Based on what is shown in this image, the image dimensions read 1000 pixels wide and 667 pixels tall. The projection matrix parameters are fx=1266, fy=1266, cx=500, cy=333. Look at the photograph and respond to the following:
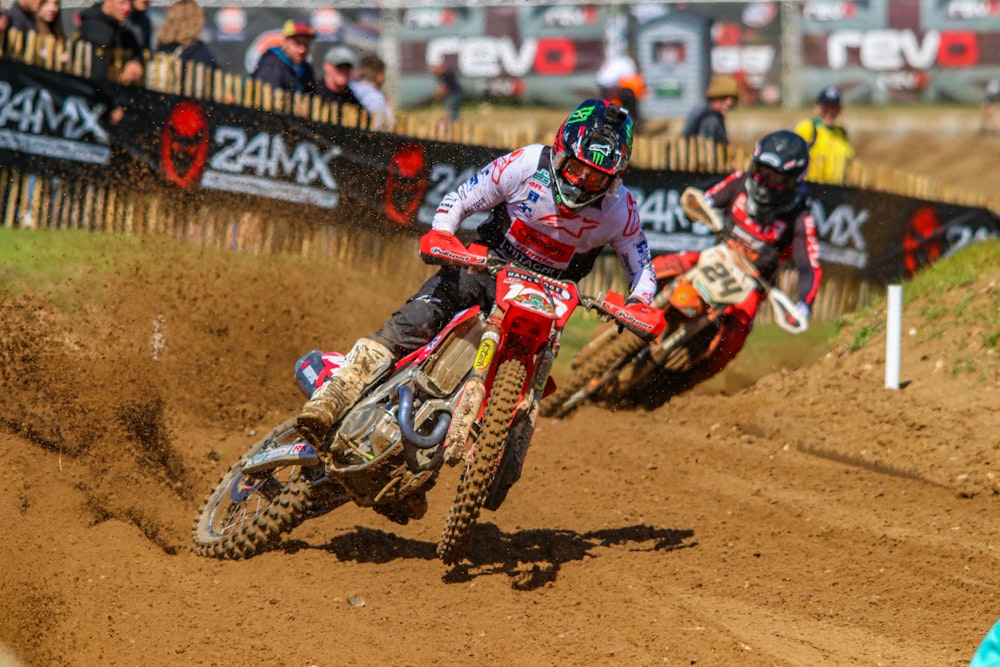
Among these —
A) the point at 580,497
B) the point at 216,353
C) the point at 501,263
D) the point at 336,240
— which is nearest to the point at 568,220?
the point at 501,263

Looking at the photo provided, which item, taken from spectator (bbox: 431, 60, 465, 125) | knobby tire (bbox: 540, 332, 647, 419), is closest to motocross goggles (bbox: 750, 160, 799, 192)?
knobby tire (bbox: 540, 332, 647, 419)

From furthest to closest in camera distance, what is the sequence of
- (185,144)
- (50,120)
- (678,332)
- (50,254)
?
(185,144) → (50,120) → (50,254) → (678,332)

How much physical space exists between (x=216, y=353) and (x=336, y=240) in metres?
3.54

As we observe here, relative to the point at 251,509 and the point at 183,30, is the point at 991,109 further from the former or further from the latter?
the point at 251,509

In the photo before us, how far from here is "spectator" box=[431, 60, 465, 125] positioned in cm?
2562

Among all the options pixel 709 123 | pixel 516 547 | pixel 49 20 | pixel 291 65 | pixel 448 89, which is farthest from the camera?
pixel 448 89

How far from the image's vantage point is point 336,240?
13180 millimetres

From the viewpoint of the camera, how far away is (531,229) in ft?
23.5

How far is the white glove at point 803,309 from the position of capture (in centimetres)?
989

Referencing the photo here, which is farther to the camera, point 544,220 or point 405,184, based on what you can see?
point 405,184

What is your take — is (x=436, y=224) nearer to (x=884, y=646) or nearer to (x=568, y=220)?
(x=568, y=220)

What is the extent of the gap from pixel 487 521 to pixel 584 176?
2340mm

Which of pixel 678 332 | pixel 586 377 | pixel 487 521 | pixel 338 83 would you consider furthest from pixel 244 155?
pixel 487 521

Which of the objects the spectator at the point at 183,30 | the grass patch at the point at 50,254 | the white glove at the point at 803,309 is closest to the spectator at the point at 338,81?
the spectator at the point at 183,30
